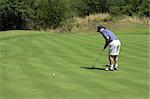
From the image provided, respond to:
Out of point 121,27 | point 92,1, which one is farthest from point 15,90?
point 92,1

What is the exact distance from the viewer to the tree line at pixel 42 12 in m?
57.6

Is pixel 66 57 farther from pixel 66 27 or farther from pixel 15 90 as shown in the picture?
pixel 66 27

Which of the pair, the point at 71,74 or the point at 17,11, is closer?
the point at 71,74

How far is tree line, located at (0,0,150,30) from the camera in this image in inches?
2267

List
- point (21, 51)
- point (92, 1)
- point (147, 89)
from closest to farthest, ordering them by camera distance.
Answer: point (147, 89)
point (21, 51)
point (92, 1)

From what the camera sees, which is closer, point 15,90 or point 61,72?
point 15,90

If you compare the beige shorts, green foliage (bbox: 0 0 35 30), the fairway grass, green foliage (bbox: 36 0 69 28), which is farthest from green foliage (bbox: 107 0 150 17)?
the beige shorts

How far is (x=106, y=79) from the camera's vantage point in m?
14.2

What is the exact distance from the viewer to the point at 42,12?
58.3m

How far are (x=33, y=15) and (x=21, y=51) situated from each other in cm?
3509

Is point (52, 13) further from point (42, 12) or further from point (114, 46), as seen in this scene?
point (114, 46)

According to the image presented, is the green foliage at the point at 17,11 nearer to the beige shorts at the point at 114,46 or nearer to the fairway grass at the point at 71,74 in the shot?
the fairway grass at the point at 71,74

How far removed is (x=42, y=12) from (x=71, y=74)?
43.7 metres

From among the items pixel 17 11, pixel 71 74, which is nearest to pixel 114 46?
pixel 71 74
